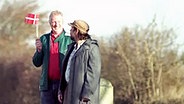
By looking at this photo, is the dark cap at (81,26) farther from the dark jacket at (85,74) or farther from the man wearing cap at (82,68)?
the dark jacket at (85,74)

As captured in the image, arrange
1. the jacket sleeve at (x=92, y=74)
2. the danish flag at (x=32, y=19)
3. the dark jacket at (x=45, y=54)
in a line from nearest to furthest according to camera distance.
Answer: the jacket sleeve at (x=92, y=74) → the dark jacket at (x=45, y=54) → the danish flag at (x=32, y=19)

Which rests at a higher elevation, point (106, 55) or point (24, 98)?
point (106, 55)

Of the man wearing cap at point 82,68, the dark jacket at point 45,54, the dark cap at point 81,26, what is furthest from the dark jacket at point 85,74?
the dark jacket at point 45,54

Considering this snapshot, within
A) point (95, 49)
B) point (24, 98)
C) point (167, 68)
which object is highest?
point (95, 49)

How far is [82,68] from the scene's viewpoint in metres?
7.10

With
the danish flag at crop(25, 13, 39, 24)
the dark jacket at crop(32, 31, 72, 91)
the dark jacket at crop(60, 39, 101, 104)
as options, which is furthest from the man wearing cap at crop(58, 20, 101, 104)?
the danish flag at crop(25, 13, 39, 24)

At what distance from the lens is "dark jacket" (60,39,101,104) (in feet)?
23.0

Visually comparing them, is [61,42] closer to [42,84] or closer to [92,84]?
[42,84]

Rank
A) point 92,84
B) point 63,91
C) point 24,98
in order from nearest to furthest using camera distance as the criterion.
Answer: point 92,84
point 63,91
point 24,98

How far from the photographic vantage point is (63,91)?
762 centimetres

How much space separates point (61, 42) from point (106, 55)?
37.0 feet

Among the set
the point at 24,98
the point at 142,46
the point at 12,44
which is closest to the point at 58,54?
the point at 142,46

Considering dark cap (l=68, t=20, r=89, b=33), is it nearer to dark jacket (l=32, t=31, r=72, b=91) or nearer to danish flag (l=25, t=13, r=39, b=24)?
dark jacket (l=32, t=31, r=72, b=91)

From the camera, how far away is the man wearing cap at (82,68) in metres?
7.03
